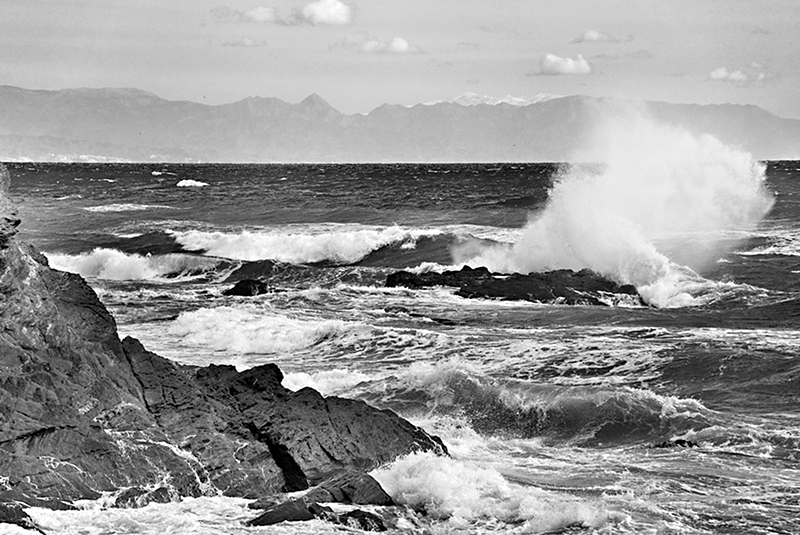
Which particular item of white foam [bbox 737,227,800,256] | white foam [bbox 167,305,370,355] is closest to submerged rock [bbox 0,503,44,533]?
white foam [bbox 167,305,370,355]

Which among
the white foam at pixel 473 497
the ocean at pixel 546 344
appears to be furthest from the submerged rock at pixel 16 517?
the white foam at pixel 473 497

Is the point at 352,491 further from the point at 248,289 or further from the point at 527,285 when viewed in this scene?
the point at 248,289

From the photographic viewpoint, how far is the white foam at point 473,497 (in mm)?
9062

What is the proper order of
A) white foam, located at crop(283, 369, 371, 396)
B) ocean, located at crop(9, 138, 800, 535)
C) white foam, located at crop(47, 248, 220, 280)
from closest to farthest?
ocean, located at crop(9, 138, 800, 535), white foam, located at crop(283, 369, 371, 396), white foam, located at crop(47, 248, 220, 280)

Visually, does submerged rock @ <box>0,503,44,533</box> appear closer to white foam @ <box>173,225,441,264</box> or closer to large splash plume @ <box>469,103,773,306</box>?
large splash plume @ <box>469,103,773,306</box>

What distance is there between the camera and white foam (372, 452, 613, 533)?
906 cm

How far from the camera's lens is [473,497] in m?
9.48

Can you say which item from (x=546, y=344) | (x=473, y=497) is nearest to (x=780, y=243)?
(x=546, y=344)

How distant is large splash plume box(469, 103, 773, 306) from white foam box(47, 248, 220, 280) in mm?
8940

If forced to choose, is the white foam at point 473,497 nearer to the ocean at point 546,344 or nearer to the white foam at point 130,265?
the ocean at point 546,344

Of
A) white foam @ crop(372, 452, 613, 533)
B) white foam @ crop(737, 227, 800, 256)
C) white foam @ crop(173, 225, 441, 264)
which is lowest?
white foam @ crop(372, 452, 613, 533)

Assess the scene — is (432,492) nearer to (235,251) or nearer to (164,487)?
(164,487)

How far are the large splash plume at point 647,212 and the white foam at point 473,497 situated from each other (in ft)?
48.3

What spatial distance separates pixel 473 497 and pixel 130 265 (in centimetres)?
2391
